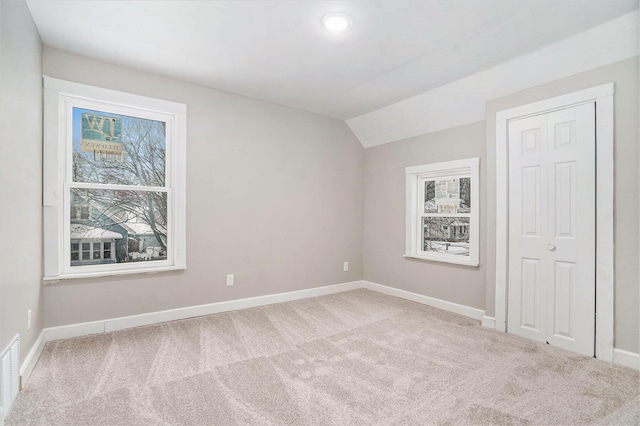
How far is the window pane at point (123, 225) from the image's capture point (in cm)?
293

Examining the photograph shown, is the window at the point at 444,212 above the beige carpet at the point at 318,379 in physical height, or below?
above

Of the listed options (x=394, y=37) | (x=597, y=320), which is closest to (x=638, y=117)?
(x=597, y=320)

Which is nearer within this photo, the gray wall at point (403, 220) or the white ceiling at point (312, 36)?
the white ceiling at point (312, 36)

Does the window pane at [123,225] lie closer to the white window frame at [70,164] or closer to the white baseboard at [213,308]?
the white window frame at [70,164]

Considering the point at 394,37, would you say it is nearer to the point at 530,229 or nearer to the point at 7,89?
the point at 530,229

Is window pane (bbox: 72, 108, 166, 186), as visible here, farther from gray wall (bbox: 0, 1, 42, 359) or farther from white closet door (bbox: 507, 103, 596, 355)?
white closet door (bbox: 507, 103, 596, 355)

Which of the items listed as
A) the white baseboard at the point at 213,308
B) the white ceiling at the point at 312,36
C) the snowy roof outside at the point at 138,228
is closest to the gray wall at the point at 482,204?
the white ceiling at the point at 312,36

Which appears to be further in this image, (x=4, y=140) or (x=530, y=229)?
(x=530, y=229)

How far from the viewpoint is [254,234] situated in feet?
12.5

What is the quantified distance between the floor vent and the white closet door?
3.76m

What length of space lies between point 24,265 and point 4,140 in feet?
2.87

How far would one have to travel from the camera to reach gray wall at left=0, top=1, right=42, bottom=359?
68.6 inches

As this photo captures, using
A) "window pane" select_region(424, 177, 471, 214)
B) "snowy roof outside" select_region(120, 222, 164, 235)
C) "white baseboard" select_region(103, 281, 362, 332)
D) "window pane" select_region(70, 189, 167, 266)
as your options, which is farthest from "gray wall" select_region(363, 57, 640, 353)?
"snowy roof outside" select_region(120, 222, 164, 235)

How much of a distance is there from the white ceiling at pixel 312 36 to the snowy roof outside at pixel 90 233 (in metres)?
1.56
